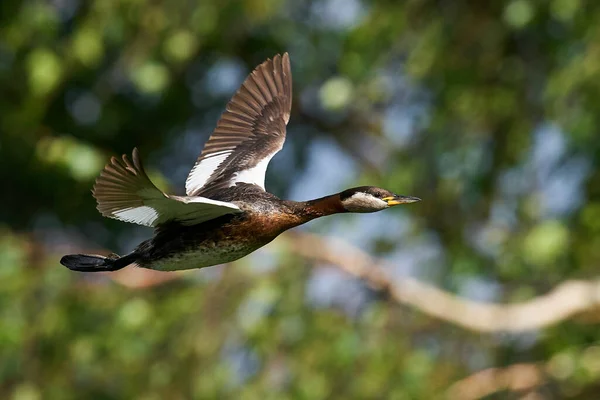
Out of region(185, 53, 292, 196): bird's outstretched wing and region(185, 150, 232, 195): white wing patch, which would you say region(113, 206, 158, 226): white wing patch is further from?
region(185, 53, 292, 196): bird's outstretched wing

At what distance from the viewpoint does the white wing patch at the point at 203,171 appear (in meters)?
5.96

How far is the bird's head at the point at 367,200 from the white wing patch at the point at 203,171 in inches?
37.9

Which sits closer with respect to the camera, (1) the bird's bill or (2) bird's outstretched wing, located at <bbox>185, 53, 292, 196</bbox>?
(1) the bird's bill

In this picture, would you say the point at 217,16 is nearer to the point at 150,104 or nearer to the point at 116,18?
the point at 116,18

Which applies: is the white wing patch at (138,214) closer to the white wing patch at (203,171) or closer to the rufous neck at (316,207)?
the rufous neck at (316,207)

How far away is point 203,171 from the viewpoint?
20.1 ft

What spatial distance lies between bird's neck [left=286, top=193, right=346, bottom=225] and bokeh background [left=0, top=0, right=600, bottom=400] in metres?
3.29

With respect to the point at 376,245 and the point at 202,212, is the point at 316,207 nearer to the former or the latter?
the point at 202,212

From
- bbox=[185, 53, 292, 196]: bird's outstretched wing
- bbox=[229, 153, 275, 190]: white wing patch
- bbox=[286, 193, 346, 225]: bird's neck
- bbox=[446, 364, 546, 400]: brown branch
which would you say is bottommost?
bbox=[286, 193, 346, 225]: bird's neck

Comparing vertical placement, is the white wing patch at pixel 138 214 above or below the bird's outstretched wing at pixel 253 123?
below

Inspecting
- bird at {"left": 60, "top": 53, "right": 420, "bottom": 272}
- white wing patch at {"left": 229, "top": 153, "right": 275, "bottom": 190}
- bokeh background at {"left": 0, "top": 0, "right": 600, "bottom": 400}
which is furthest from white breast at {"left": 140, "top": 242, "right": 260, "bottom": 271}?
bokeh background at {"left": 0, "top": 0, "right": 600, "bottom": 400}

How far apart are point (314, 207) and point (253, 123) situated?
50.8 inches

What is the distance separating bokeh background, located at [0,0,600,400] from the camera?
910 centimetres

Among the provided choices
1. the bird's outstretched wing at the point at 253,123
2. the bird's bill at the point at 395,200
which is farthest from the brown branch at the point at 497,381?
the bird's bill at the point at 395,200
